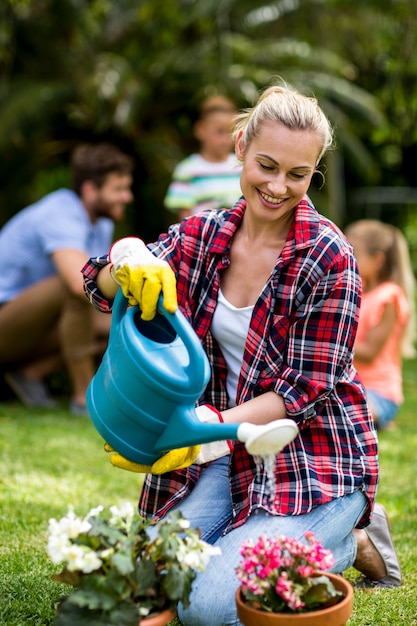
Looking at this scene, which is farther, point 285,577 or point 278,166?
point 278,166

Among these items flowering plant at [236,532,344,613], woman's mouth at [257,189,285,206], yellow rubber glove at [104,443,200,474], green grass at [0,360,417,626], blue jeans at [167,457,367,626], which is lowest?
green grass at [0,360,417,626]

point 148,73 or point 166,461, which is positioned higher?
point 148,73

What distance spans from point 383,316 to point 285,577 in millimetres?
2841

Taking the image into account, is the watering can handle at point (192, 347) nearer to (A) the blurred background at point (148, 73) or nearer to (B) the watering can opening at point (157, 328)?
(B) the watering can opening at point (157, 328)

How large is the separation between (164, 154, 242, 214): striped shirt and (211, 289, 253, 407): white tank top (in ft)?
8.75

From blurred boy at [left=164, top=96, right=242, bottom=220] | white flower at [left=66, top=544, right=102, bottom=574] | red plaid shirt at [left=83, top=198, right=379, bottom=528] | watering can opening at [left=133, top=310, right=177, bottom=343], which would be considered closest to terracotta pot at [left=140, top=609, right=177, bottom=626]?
white flower at [left=66, top=544, right=102, bottom=574]

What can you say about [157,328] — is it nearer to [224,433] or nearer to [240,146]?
[224,433]

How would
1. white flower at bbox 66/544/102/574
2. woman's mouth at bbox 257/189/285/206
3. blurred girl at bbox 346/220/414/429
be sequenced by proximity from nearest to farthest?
white flower at bbox 66/544/102/574
woman's mouth at bbox 257/189/285/206
blurred girl at bbox 346/220/414/429

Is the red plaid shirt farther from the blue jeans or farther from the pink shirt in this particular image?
the pink shirt

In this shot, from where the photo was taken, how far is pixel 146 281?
1955 millimetres

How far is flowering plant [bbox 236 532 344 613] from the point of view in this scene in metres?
1.77

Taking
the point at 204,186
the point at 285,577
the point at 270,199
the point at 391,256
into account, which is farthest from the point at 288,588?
the point at 204,186

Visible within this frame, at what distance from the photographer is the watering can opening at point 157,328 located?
2.08 metres

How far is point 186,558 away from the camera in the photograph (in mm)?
1759
